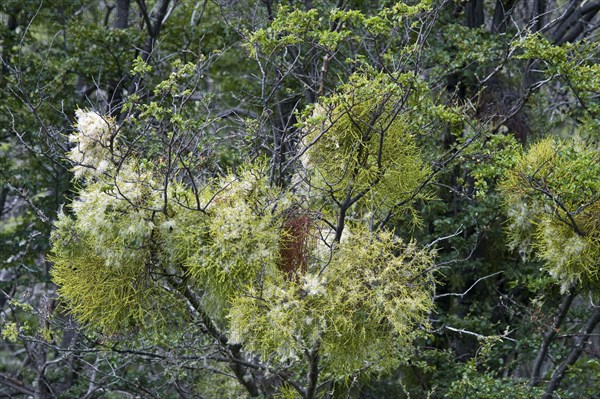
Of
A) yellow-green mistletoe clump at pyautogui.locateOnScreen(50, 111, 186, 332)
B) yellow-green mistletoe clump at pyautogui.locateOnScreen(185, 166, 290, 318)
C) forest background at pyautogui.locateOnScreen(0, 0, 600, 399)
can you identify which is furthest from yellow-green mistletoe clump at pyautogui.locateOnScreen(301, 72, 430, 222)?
yellow-green mistletoe clump at pyautogui.locateOnScreen(50, 111, 186, 332)

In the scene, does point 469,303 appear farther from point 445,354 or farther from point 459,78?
point 459,78

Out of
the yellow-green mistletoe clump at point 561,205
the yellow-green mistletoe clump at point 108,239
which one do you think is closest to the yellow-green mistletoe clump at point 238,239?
the yellow-green mistletoe clump at point 108,239

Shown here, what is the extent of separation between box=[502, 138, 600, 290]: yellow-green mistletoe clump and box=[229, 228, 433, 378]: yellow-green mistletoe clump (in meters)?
0.82

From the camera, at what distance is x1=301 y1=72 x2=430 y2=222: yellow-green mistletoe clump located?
129 inches

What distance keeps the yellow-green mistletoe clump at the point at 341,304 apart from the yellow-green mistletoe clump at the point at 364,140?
0.25m

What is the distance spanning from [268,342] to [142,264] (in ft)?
1.86

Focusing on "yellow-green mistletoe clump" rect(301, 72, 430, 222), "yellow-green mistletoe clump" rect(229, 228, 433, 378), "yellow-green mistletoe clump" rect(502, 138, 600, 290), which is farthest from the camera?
"yellow-green mistletoe clump" rect(502, 138, 600, 290)

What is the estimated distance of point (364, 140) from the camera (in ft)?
11.0

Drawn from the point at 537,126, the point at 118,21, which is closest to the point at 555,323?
the point at 537,126

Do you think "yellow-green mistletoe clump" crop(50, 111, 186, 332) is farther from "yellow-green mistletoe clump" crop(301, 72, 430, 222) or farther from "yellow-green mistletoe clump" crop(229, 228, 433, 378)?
"yellow-green mistletoe clump" crop(301, 72, 430, 222)

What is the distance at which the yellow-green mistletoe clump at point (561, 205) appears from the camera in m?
3.75

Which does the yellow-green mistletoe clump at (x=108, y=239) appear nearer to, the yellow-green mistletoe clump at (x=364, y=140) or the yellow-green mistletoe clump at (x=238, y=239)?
the yellow-green mistletoe clump at (x=238, y=239)

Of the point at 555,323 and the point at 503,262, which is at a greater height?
the point at 503,262

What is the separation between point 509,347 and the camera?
5.83 m
